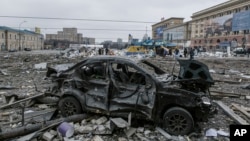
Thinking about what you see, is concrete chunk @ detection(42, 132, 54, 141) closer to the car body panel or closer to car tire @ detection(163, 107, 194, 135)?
the car body panel

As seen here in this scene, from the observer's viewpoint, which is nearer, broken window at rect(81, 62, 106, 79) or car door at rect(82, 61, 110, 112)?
car door at rect(82, 61, 110, 112)

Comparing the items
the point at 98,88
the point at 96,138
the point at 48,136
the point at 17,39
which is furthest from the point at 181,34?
the point at 48,136

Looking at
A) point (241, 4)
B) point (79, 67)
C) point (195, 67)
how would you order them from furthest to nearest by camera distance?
point (241, 4)
point (79, 67)
point (195, 67)

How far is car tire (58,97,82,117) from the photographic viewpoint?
6.59 meters

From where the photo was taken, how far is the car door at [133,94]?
19.5ft

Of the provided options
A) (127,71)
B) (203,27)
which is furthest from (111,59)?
(203,27)

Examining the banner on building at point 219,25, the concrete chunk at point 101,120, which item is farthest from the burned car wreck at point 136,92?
the banner on building at point 219,25

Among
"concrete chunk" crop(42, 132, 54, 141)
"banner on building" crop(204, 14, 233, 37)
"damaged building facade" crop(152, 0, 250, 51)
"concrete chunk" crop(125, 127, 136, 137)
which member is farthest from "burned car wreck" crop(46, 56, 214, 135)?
"banner on building" crop(204, 14, 233, 37)

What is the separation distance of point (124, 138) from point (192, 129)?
1544 millimetres

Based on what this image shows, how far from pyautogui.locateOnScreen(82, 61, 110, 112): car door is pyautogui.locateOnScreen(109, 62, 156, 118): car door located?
0.17m

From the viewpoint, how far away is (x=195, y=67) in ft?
20.8

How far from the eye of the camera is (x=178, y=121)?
5.81 meters

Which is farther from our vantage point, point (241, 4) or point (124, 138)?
point (241, 4)

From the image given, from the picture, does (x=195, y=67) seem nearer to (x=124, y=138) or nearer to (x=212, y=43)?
(x=124, y=138)
